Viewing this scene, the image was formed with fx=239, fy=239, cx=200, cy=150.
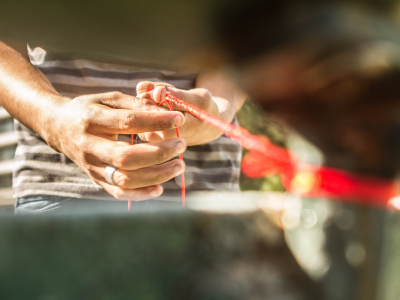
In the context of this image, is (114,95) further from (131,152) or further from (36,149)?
(36,149)

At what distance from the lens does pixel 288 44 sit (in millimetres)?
1031

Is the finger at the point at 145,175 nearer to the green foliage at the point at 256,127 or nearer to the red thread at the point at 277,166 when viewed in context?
the red thread at the point at 277,166

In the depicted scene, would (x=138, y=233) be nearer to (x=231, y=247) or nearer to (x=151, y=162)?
(x=231, y=247)

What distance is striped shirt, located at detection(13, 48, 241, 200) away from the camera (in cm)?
32

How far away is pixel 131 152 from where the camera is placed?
0.26 m

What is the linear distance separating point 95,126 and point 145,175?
8cm

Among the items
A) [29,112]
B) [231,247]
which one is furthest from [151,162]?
[231,247]

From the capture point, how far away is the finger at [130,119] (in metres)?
0.25

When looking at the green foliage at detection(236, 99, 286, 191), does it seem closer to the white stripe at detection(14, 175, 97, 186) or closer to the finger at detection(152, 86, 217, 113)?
the finger at detection(152, 86, 217, 113)

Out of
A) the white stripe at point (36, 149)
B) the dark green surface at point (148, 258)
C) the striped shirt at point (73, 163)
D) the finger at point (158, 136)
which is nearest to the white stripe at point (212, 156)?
the striped shirt at point (73, 163)

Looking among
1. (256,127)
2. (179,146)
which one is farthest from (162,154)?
(256,127)

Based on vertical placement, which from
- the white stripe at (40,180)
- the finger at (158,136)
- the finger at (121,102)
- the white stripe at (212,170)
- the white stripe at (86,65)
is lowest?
the white stripe at (40,180)

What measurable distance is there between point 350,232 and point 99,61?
2.08 metres

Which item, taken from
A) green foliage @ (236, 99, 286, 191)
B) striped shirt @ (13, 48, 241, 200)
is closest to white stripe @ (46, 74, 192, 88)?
striped shirt @ (13, 48, 241, 200)
